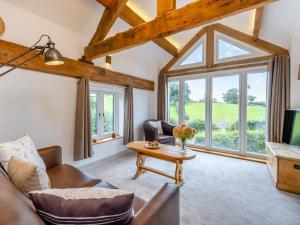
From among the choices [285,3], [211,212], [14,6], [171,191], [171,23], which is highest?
[285,3]

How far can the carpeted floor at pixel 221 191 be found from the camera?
6.21 feet

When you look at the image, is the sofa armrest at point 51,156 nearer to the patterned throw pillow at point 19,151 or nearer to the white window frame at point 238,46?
the patterned throw pillow at point 19,151

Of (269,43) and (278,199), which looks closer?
(278,199)

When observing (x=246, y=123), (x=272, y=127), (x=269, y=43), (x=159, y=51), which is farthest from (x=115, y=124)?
(x=269, y=43)

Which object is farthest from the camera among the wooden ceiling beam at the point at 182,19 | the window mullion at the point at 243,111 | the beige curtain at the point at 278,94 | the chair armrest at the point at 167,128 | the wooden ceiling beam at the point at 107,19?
the chair armrest at the point at 167,128

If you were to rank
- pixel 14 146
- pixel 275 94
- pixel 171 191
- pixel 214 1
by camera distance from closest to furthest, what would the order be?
pixel 171 191 → pixel 14 146 → pixel 214 1 → pixel 275 94

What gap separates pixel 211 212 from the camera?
6.48 feet

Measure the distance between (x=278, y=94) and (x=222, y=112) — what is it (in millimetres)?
1287

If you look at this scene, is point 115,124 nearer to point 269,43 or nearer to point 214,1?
point 214,1

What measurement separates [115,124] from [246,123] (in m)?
3.26

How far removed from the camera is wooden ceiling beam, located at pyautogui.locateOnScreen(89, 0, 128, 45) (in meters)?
2.78

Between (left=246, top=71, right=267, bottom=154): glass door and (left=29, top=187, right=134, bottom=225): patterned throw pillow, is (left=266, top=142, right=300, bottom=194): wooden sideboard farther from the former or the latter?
(left=29, top=187, right=134, bottom=225): patterned throw pillow

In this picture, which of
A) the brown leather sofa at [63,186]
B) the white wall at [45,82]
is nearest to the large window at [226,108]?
the white wall at [45,82]

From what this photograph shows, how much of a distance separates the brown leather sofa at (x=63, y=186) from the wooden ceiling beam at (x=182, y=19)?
6.02 feet
